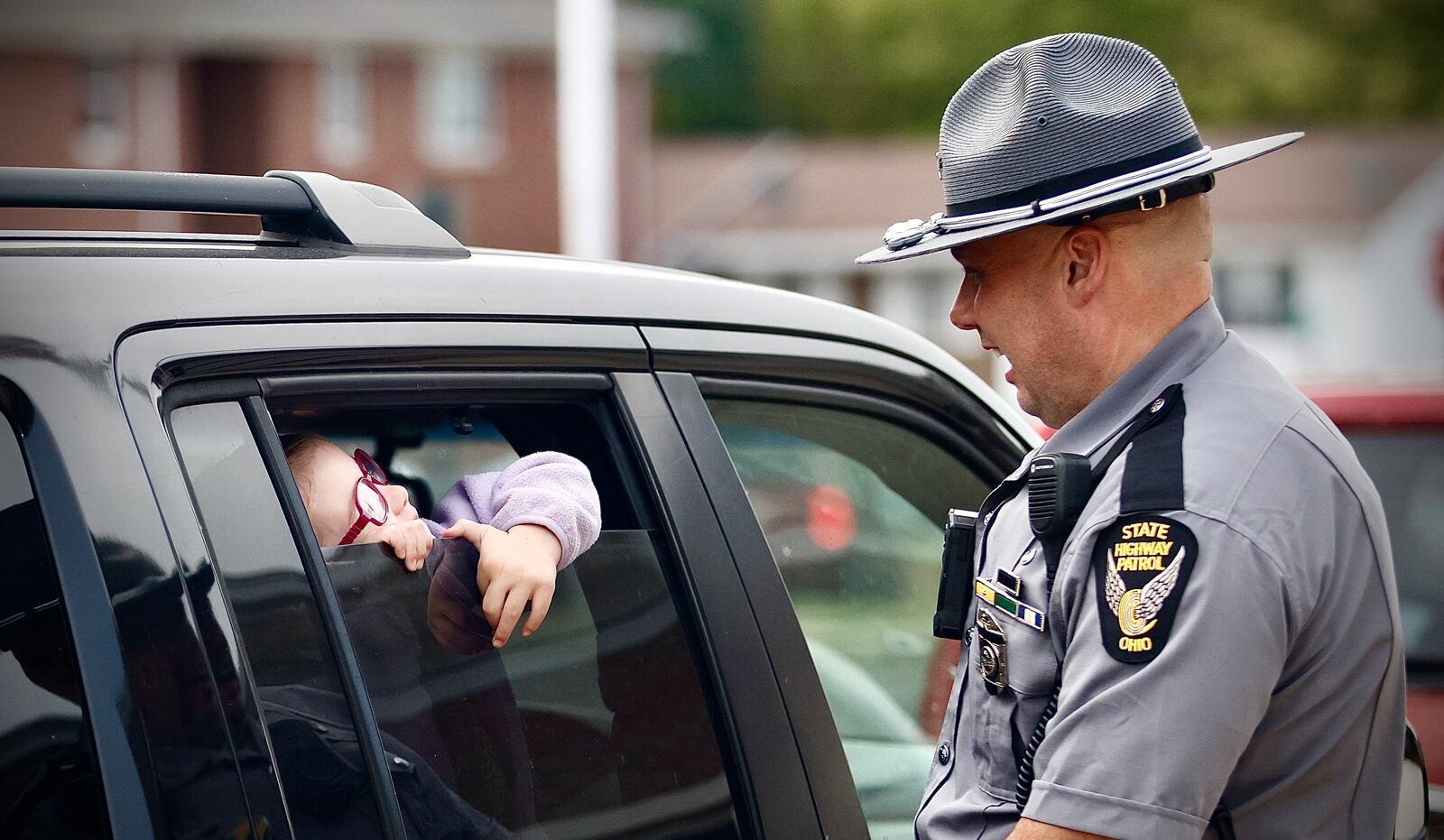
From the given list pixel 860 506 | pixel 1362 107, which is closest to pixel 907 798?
pixel 860 506

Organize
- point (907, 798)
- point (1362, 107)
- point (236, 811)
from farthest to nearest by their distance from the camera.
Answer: point (1362, 107) < point (907, 798) < point (236, 811)

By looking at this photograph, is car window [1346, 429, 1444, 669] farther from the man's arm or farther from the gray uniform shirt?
the man's arm

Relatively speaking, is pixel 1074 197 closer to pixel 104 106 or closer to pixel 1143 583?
pixel 1143 583

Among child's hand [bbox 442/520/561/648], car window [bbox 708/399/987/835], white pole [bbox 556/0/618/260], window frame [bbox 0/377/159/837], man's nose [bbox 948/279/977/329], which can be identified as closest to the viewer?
window frame [bbox 0/377/159/837]

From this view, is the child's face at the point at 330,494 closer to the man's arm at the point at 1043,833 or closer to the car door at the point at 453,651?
the car door at the point at 453,651

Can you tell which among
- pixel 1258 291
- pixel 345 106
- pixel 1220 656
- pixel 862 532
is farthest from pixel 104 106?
pixel 1220 656

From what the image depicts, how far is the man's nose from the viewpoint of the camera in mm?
1632

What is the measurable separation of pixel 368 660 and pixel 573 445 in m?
0.42

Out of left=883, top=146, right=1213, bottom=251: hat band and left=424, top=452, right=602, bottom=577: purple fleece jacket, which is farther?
left=424, top=452, right=602, bottom=577: purple fleece jacket

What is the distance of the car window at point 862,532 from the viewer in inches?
74.7

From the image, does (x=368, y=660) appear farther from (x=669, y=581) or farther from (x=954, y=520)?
(x=954, y=520)

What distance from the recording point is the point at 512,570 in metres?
1.47

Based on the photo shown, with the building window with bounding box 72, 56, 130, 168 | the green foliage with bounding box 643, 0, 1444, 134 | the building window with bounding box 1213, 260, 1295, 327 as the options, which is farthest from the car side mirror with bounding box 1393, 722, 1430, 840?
the green foliage with bounding box 643, 0, 1444, 134

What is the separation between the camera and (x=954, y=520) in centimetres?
161
